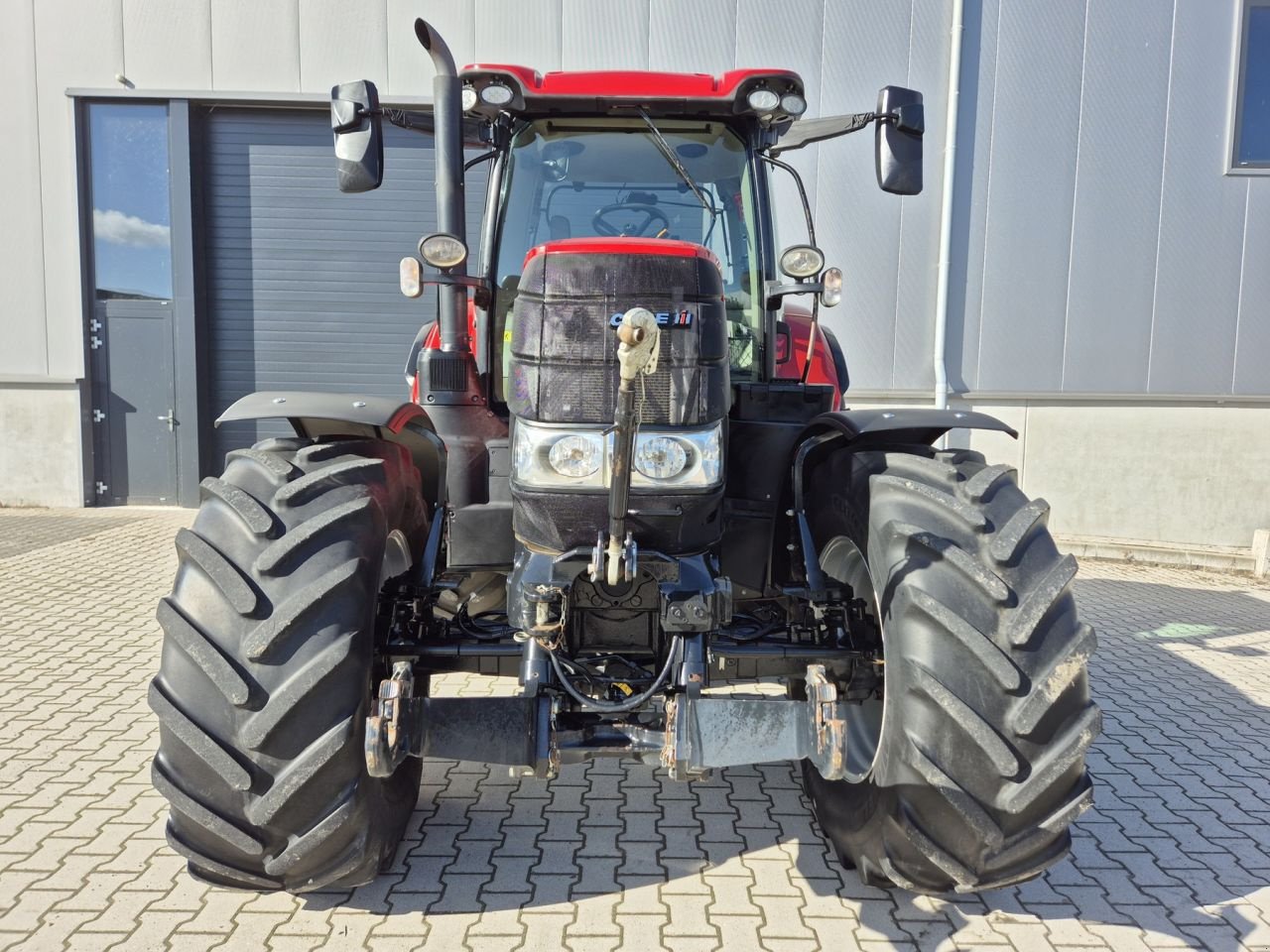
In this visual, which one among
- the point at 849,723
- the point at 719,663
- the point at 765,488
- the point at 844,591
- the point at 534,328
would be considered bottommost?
the point at 849,723

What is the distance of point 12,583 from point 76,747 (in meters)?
3.23

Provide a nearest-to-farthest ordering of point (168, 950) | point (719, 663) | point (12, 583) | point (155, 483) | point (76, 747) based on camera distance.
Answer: point (168, 950) → point (719, 663) → point (76, 747) → point (12, 583) → point (155, 483)

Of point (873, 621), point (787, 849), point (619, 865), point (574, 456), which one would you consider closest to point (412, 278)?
point (574, 456)

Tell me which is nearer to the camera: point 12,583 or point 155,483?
point 12,583

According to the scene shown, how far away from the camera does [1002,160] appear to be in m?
8.06

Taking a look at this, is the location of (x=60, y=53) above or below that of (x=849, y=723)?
Answer: above

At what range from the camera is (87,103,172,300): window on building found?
8.45m

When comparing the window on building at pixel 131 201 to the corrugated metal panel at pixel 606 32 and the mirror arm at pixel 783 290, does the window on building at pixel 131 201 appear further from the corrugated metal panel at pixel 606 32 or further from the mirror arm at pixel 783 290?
the mirror arm at pixel 783 290

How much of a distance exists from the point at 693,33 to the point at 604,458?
6.91 metres

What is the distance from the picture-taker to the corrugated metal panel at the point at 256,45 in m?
8.16

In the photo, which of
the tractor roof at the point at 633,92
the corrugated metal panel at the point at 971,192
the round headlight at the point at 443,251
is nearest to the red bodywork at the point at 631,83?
the tractor roof at the point at 633,92

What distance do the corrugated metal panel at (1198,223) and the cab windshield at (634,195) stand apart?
21.0ft

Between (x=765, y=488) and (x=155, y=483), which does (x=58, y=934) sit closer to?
(x=765, y=488)

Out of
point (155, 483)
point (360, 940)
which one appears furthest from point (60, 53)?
point (360, 940)
